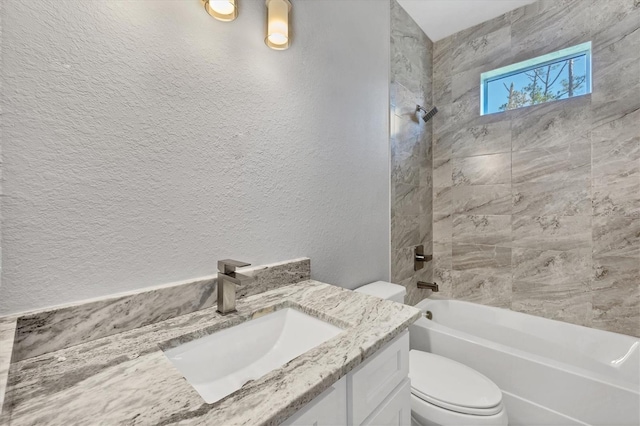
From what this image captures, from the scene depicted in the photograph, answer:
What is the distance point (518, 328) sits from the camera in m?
1.92

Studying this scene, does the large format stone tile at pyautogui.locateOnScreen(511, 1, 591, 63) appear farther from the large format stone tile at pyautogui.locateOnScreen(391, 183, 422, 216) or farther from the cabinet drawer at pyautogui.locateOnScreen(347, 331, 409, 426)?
the cabinet drawer at pyautogui.locateOnScreen(347, 331, 409, 426)

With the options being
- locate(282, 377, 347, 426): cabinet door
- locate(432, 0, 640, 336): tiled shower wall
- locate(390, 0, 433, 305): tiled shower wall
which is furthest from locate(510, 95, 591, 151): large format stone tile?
locate(282, 377, 347, 426): cabinet door

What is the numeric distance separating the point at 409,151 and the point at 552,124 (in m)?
1.00

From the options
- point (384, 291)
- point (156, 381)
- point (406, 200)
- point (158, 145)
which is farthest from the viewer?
point (406, 200)

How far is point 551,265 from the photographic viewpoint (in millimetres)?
1885

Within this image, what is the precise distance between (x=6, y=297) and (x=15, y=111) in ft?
1.36

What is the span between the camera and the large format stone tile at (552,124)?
69.8 inches

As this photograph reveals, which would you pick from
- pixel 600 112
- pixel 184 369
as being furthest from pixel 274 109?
pixel 600 112

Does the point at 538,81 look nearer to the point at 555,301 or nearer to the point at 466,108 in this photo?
the point at 466,108

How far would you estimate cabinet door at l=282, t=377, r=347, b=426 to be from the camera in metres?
0.50

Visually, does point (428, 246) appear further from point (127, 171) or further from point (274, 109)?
point (127, 171)

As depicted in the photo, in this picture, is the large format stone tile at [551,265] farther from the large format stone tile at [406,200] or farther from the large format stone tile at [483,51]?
the large format stone tile at [483,51]

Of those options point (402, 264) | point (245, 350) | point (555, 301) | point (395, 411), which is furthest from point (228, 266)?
point (555, 301)

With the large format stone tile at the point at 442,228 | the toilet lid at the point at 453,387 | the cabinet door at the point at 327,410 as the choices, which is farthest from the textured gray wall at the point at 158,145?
the large format stone tile at the point at 442,228
